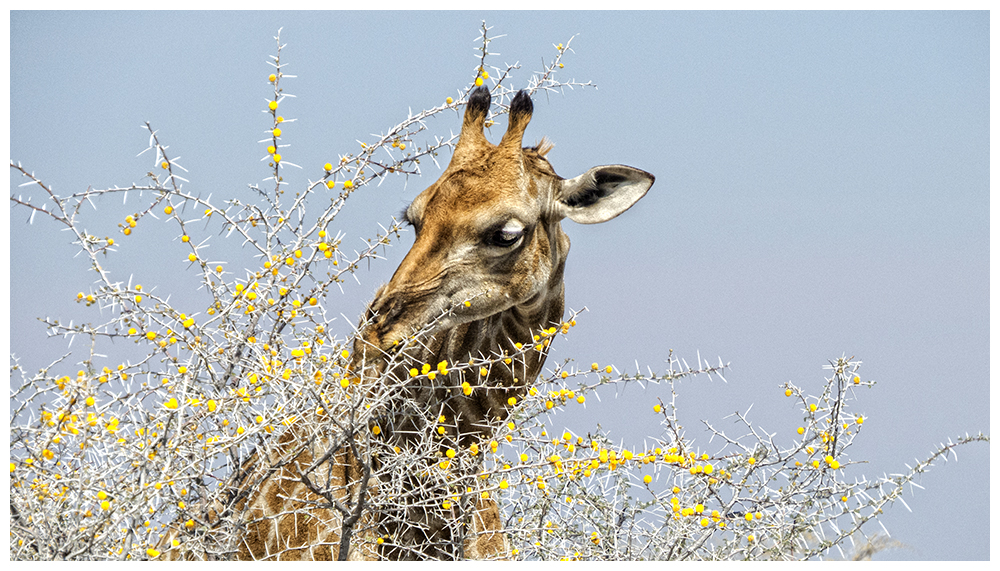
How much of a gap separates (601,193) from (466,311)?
2.99 ft

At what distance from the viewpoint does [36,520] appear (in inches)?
136

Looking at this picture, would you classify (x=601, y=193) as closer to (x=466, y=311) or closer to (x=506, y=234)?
(x=506, y=234)

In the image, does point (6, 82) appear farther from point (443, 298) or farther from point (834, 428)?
point (834, 428)

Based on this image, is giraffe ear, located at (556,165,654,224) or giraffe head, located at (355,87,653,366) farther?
giraffe ear, located at (556,165,654,224)

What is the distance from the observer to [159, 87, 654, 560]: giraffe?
3930mm

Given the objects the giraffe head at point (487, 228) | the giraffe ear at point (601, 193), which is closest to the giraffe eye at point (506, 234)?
the giraffe head at point (487, 228)

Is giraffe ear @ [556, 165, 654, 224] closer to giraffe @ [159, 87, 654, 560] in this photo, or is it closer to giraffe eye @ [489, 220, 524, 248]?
giraffe @ [159, 87, 654, 560]

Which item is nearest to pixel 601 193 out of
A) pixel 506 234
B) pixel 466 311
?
pixel 506 234

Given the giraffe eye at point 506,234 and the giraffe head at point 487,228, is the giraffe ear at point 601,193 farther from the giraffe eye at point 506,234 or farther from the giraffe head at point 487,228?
the giraffe eye at point 506,234

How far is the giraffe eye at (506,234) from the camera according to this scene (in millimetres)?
4074

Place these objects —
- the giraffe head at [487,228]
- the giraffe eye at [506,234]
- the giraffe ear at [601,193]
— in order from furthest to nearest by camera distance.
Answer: the giraffe ear at [601,193], the giraffe eye at [506,234], the giraffe head at [487,228]

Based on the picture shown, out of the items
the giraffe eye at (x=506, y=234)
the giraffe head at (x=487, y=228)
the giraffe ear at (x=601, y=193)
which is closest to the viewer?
the giraffe head at (x=487, y=228)

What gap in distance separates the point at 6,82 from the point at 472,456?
2.63m

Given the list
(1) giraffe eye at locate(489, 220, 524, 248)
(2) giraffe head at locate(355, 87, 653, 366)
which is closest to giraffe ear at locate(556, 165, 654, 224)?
(2) giraffe head at locate(355, 87, 653, 366)
